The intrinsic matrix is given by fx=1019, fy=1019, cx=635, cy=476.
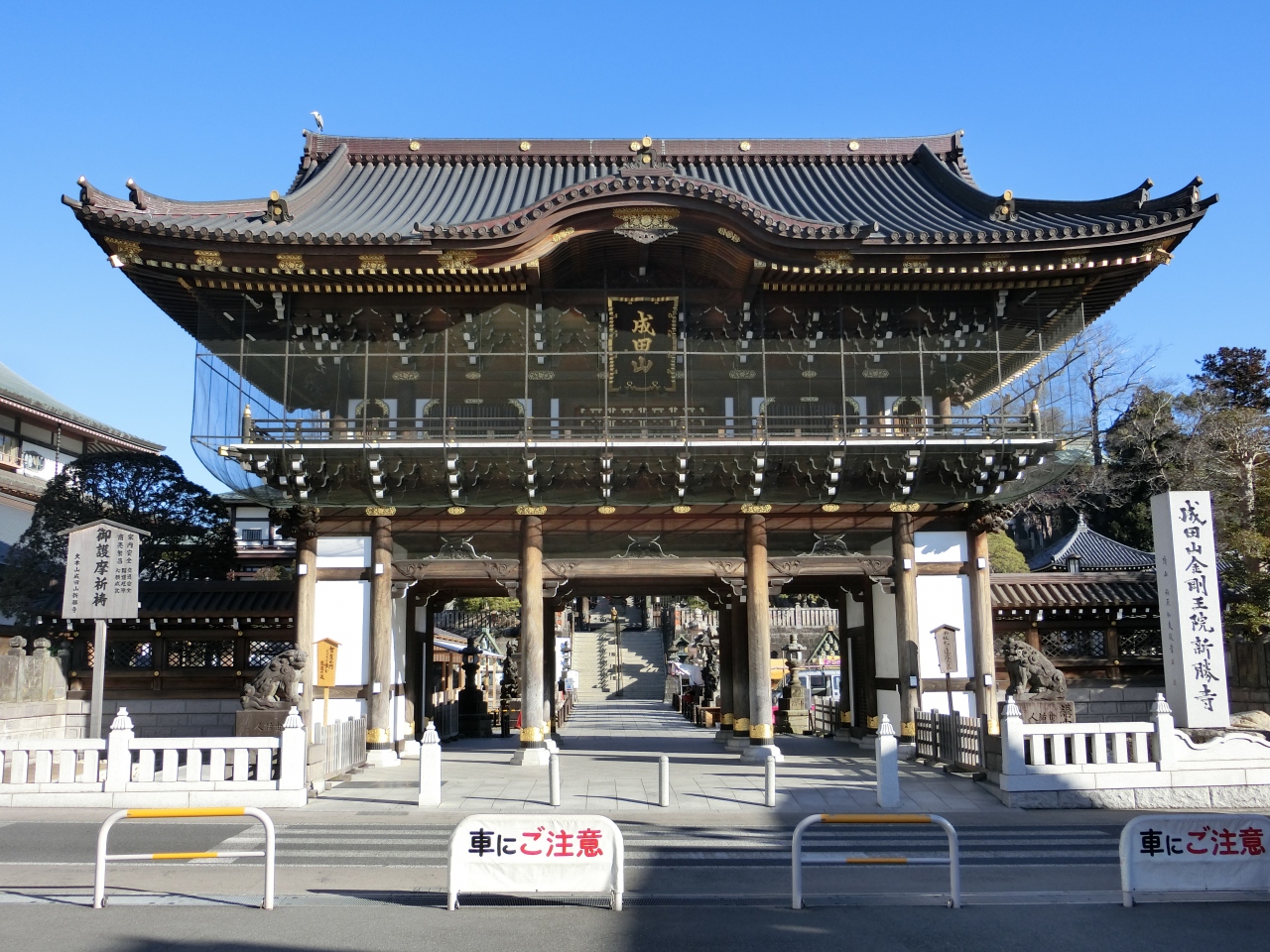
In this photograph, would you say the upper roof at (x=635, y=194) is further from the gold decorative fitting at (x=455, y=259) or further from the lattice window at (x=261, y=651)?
the lattice window at (x=261, y=651)

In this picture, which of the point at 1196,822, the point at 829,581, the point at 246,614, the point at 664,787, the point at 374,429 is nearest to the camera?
the point at 1196,822

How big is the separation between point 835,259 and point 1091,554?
19132 mm

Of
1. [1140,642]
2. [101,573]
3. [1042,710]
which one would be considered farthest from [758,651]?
[101,573]

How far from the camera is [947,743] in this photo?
1988cm

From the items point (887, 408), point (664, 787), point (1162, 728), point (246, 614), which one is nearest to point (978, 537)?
point (887, 408)

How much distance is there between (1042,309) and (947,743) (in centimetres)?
989

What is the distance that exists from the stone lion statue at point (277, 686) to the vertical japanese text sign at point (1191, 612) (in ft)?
50.8

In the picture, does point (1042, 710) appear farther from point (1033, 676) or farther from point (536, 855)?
point (536, 855)

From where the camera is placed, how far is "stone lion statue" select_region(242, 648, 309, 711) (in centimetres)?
1791

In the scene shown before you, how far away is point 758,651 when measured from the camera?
71.9ft

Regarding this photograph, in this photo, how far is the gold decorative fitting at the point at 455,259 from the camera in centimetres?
2062

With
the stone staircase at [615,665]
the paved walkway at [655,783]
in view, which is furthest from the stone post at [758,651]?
the stone staircase at [615,665]

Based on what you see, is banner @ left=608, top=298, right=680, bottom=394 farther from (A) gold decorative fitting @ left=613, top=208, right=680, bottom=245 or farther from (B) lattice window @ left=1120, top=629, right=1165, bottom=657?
(B) lattice window @ left=1120, top=629, right=1165, bottom=657

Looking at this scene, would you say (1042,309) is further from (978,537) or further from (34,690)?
(34,690)
